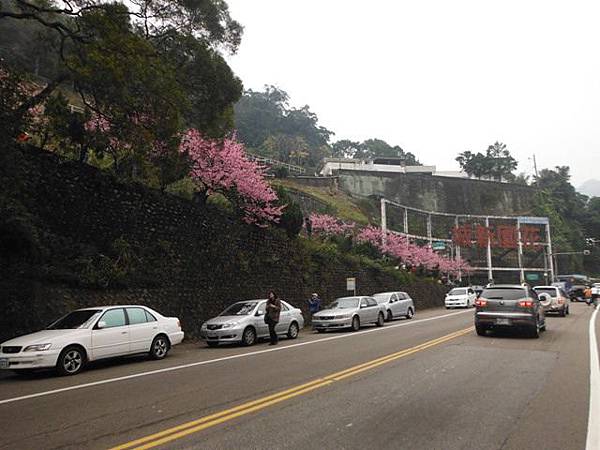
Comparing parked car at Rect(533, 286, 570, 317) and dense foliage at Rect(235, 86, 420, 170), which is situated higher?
dense foliage at Rect(235, 86, 420, 170)

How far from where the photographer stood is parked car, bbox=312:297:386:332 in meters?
18.7

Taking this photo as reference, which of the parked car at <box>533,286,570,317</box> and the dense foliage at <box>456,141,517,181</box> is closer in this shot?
the parked car at <box>533,286,570,317</box>

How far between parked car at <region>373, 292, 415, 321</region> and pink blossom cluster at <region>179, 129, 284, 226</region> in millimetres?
6773

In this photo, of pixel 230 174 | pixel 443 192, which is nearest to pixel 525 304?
pixel 230 174

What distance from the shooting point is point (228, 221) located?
2122 cm

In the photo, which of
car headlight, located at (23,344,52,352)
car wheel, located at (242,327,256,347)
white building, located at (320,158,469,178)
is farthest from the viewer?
white building, located at (320,158,469,178)

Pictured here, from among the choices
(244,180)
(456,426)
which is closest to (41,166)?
(244,180)

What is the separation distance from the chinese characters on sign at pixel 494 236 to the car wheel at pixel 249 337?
60.1 m

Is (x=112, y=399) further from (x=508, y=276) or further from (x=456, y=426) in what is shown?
(x=508, y=276)

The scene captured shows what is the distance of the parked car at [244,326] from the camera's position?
14547 mm

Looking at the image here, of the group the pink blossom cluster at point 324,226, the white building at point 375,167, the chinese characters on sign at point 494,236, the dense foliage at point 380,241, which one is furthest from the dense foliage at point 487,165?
the pink blossom cluster at point 324,226

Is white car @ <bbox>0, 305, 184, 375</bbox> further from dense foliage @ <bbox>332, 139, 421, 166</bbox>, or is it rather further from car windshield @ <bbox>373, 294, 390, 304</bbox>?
dense foliage @ <bbox>332, 139, 421, 166</bbox>

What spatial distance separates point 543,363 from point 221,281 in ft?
41.9

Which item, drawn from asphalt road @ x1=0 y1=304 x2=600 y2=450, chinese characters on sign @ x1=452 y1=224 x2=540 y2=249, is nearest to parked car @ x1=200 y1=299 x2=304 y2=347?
asphalt road @ x1=0 y1=304 x2=600 y2=450
